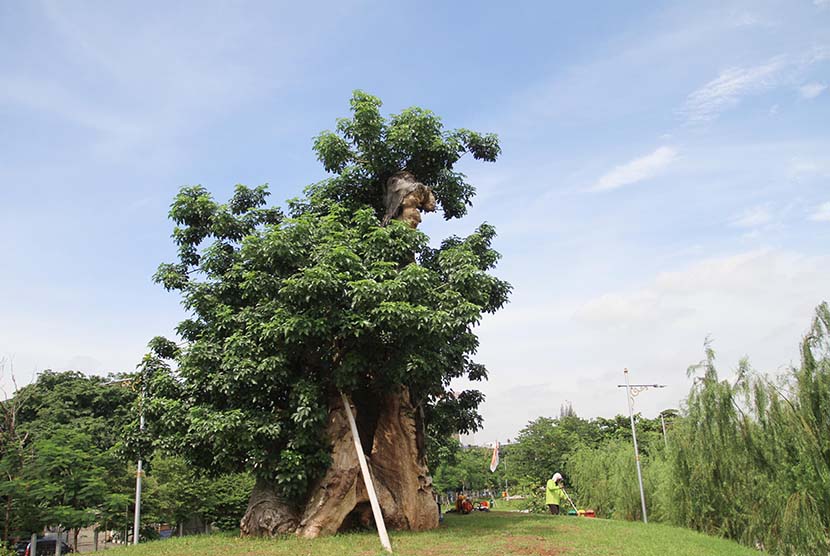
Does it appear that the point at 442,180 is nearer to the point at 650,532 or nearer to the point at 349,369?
the point at 349,369

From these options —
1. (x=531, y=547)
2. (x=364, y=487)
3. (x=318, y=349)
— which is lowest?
(x=531, y=547)

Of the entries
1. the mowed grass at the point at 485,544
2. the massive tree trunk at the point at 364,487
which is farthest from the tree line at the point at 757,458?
the massive tree trunk at the point at 364,487

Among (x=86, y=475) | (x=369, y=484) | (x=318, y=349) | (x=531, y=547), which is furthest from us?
(x=86, y=475)

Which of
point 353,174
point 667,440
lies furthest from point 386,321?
point 667,440

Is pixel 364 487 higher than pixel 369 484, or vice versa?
pixel 369 484

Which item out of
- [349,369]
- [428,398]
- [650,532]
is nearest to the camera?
[349,369]

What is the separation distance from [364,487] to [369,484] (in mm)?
1434

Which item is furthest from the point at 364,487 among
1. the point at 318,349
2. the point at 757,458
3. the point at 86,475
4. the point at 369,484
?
the point at 757,458

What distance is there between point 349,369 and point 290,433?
1.77 m

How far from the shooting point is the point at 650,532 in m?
13.1

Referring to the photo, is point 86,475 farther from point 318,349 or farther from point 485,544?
point 485,544

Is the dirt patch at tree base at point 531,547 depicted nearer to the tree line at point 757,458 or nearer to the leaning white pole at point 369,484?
the leaning white pole at point 369,484

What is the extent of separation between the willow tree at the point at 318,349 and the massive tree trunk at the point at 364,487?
27 millimetres

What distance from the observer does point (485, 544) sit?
10195mm
